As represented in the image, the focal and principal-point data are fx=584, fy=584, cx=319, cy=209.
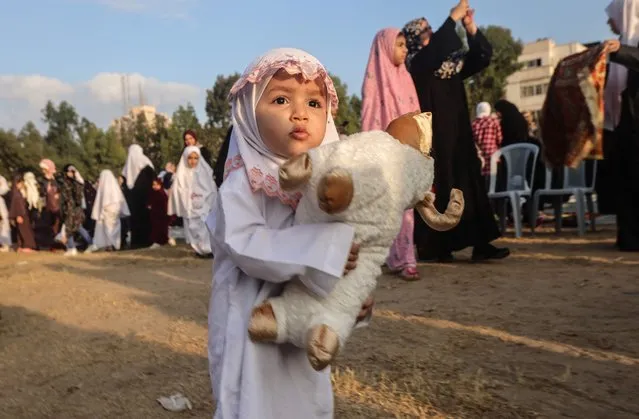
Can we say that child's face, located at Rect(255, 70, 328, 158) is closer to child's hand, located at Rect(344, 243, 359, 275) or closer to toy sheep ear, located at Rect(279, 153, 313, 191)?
toy sheep ear, located at Rect(279, 153, 313, 191)

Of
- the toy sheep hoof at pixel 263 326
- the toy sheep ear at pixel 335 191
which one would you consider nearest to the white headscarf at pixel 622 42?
the toy sheep ear at pixel 335 191

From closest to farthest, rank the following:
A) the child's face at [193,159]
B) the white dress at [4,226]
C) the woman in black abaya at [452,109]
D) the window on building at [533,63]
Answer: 1. the woman in black abaya at [452,109]
2. the child's face at [193,159]
3. the white dress at [4,226]
4. the window on building at [533,63]

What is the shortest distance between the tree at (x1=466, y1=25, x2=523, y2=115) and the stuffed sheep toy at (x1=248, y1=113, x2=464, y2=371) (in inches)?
1144

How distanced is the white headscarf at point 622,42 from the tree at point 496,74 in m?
23.7

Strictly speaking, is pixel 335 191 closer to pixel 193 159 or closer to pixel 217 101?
pixel 193 159

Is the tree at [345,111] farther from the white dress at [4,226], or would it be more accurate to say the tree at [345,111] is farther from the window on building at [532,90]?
the window on building at [532,90]

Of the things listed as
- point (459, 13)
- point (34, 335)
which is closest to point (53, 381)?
point (34, 335)

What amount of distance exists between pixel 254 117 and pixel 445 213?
1.97 feet

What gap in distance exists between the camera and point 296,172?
1.38m

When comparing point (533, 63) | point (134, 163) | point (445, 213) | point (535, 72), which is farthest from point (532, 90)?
point (445, 213)

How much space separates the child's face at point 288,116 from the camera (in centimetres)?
160

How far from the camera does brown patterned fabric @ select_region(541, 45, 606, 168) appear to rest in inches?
192

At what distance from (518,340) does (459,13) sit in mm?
3192

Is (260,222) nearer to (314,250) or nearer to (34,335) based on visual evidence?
(314,250)
